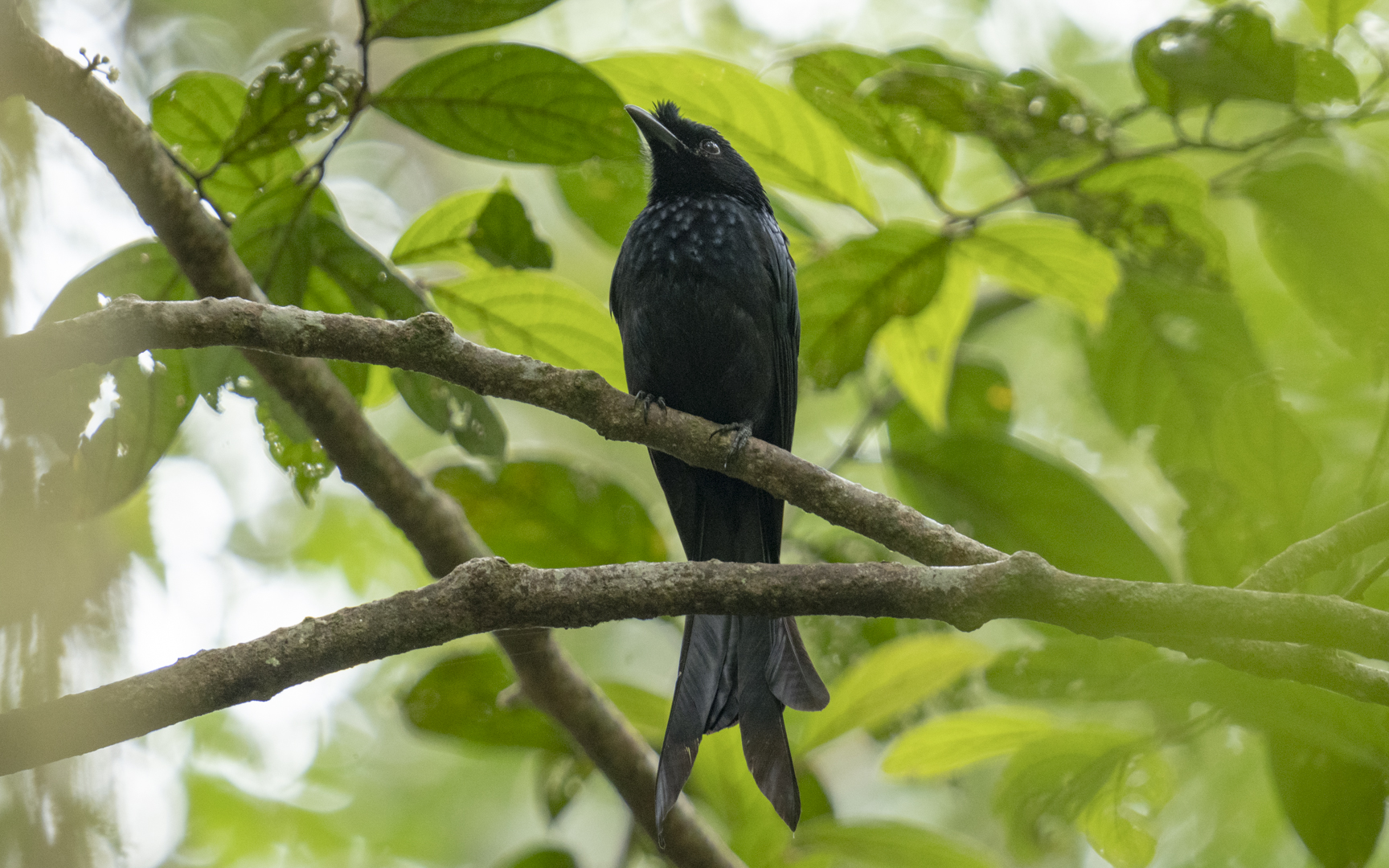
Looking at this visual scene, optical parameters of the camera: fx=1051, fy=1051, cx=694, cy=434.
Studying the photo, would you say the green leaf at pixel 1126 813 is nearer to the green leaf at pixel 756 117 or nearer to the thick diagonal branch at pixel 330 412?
the thick diagonal branch at pixel 330 412

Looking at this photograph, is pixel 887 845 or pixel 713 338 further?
pixel 713 338

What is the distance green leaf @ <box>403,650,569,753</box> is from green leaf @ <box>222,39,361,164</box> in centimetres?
157

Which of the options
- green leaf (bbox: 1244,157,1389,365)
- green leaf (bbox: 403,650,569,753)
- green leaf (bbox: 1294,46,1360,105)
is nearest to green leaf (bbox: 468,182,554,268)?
green leaf (bbox: 403,650,569,753)

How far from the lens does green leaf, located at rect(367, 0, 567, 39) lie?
2.37 metres

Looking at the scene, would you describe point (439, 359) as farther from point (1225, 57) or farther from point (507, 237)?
point (1225, 57)

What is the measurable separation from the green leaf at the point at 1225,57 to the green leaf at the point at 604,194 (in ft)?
5.08

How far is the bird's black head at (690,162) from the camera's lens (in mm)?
3863

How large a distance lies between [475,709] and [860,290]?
170 centimetres

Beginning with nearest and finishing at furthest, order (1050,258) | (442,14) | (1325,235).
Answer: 1. (442,14)
2. (1325,235)
3. (1050,258)

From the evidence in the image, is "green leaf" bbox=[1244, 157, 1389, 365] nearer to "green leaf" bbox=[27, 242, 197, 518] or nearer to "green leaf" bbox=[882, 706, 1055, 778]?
"green leaf" bbox=[882, 706, 1055, 778]

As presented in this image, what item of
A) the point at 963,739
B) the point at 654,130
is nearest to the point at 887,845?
the point at 963,739

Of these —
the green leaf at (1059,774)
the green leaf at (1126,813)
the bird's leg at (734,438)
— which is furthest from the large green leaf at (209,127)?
the green leaf at (1126,813)

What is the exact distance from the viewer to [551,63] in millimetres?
2447

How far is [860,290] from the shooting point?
299 centimetres
